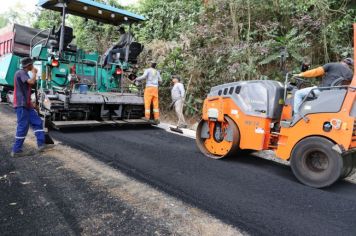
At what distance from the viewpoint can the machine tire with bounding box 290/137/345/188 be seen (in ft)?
12.9

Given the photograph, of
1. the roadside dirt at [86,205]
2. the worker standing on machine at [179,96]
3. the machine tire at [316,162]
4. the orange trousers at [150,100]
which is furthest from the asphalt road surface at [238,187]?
the worker standing on machine at [179,96]

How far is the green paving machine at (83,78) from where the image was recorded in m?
6.69

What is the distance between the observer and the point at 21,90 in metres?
4.97

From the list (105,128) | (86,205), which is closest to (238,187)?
(86,205)

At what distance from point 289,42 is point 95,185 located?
20.7ft

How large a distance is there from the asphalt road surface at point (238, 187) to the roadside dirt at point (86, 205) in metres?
0.24

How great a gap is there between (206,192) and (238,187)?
455 millimetres

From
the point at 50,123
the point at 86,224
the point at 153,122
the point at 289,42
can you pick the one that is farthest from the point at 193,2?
the point at 86,224

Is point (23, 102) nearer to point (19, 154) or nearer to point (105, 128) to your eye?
point (19, 154)

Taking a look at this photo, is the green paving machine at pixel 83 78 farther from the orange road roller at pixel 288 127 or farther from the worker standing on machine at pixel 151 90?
the orange road roller at pixel 288 127

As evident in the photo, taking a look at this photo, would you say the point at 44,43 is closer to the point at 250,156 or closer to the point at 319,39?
the point at 250,156

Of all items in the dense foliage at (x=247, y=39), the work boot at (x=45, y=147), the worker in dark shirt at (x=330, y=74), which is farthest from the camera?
the dense foliage at (x=247, y=39)

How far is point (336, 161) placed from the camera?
3.91 m

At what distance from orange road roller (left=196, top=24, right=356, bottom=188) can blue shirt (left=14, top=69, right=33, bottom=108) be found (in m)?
2.72
